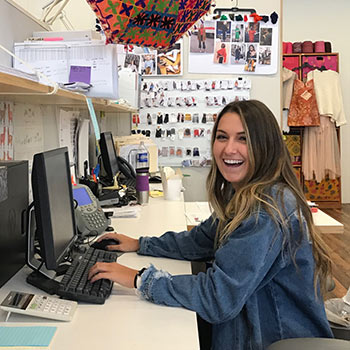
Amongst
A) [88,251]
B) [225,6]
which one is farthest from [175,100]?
[88,251]

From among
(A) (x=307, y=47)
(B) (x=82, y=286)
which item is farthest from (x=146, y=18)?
(A) (x=307, y=47)

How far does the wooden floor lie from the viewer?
3.38 meters

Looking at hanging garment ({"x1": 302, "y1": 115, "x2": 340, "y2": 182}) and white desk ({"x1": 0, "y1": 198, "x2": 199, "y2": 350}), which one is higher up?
hanging garment ({"x1": 302, "y1": 115, "x2": 340, "y2": 182})

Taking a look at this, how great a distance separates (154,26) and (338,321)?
128 centimetres

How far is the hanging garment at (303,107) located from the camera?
5.93 meters

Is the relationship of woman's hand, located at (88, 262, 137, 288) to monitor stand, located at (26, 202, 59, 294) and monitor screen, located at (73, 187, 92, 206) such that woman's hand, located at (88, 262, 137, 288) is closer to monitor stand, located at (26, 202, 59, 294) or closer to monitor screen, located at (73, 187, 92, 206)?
Result: monitor stand, located at (26, 202, 59, 294)

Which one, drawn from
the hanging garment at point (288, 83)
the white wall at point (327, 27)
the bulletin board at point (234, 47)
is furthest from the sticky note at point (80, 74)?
the white wall at point (327, 27)

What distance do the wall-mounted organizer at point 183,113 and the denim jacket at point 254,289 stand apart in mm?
2510

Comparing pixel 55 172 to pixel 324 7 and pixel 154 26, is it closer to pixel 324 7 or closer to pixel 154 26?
pixel 154 26

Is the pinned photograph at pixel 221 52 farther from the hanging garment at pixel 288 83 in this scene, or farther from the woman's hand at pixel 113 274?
the woman's hand at pixel 113 274

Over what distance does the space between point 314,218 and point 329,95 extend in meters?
4.05

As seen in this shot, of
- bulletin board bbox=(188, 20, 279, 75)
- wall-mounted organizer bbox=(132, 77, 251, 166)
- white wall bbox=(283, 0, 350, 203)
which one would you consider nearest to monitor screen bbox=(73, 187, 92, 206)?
wall-mounted organizer bbox=(132, 77, 251, 166)

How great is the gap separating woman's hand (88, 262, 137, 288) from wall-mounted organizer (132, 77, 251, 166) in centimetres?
258

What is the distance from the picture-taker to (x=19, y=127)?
5.74ft
